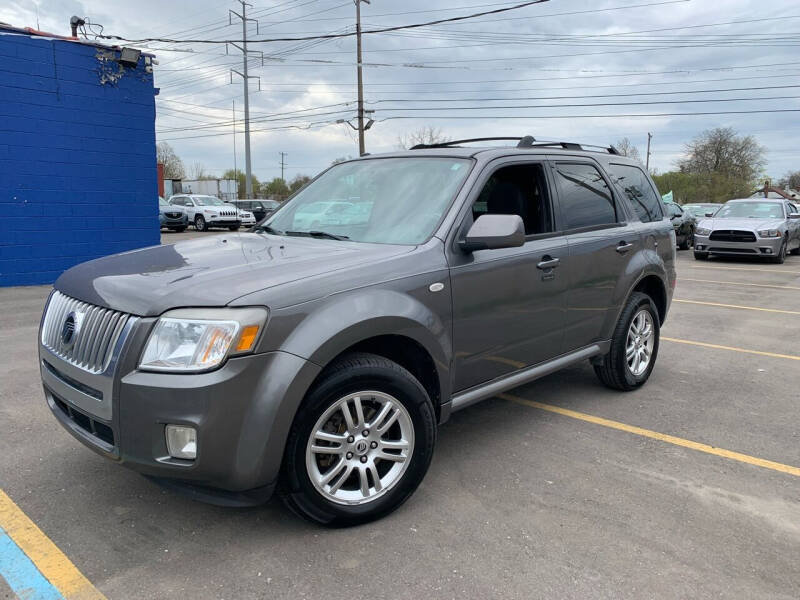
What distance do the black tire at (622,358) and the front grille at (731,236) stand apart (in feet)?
41.5

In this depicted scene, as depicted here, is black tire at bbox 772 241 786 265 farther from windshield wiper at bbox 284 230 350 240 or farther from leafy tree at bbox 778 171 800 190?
leafy tree at bbox 778 171 800 190

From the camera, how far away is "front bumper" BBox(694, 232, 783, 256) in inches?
612

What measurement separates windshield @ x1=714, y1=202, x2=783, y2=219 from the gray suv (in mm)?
14541

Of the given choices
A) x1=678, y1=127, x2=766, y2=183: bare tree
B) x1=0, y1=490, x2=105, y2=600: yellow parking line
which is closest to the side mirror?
x1=0, y1=490, x2=105, y2=600: yellow parking line

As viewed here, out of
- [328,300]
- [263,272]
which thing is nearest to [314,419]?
[328,300]

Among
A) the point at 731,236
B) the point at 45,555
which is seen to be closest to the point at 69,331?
the point at 45,555

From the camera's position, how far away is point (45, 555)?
8.77 feet

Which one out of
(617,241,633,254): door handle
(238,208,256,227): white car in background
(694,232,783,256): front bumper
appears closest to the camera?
(617,241,633,254): door handle

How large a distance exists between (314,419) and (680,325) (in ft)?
21.8

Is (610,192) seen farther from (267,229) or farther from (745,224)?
(745,224)

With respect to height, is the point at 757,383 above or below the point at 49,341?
below

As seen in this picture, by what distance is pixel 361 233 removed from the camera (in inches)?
140

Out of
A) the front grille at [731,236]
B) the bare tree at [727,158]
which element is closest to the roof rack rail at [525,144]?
the front grille at [731,236]

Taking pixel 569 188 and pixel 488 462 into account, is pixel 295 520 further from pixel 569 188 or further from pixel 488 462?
pixel 569 188
